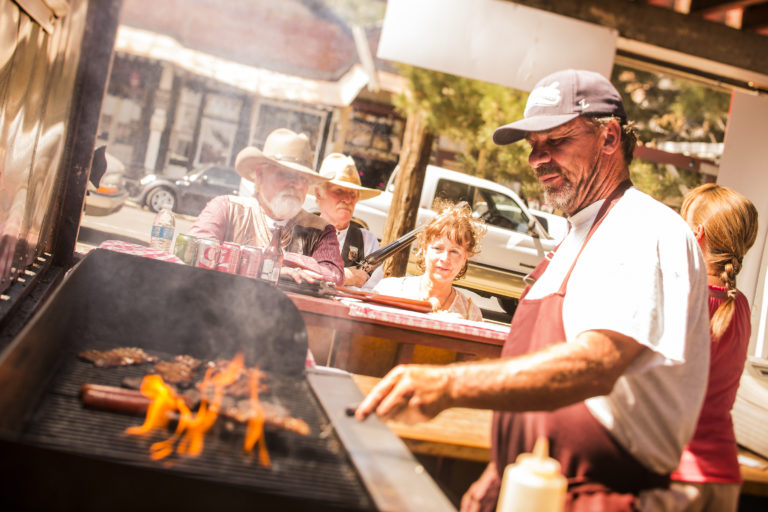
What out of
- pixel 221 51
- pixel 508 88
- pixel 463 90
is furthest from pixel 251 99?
pixel 508 88

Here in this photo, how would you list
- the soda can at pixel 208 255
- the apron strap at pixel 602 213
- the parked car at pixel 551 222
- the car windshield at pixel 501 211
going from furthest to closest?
the parked car at pixel 551 222 < the car windshield at pixel 501 211 < the soda can at pixel 208 255 < the apron strap at pixel 602 213

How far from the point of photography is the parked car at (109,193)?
5.10 meters

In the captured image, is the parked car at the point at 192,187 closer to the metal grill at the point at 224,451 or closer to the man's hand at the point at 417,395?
the metal grill at the point at 224,451

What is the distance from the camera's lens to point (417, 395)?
5.32 feet

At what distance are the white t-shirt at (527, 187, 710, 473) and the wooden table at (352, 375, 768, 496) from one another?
3.04 feet

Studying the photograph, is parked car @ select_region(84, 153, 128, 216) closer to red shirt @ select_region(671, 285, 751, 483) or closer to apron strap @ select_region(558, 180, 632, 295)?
apron strap @ select_region(558, 180, 632, 295)

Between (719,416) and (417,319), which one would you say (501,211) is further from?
(719,416)

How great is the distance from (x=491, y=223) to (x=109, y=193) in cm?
312

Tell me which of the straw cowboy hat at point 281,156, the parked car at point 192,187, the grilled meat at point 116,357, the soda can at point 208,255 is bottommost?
the grilled meat at point 116,357

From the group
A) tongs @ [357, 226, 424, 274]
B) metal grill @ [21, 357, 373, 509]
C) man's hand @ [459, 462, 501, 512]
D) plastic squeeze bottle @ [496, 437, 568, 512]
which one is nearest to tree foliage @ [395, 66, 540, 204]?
tongs @ [357, 226, 424, 274]

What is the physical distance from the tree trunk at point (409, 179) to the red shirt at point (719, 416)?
300cm

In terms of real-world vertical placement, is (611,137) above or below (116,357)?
above

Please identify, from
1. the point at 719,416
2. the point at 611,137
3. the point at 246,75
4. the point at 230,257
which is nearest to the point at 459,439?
the point at 719,416

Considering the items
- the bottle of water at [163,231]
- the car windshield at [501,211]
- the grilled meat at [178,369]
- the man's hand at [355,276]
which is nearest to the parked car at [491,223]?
the car windshield at [501,211]
